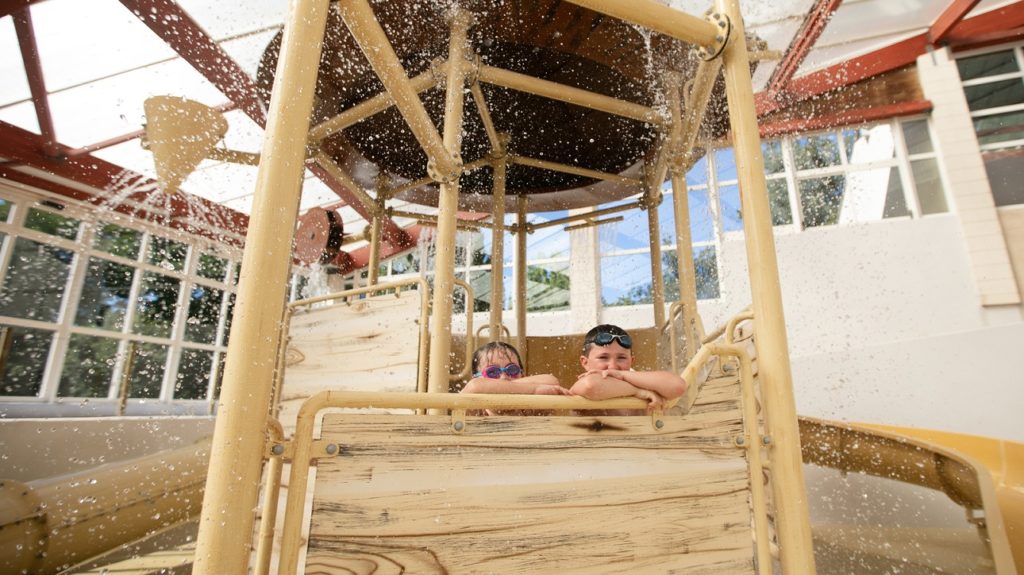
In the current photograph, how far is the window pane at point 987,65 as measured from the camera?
860cm

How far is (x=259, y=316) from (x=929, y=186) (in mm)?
10883

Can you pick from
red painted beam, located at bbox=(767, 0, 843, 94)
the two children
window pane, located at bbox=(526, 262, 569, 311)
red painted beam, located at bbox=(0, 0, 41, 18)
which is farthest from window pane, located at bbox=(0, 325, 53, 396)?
red painted beam, located at bbox=(767, 0, 843, 94)

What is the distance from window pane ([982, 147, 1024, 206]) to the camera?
25.9ft

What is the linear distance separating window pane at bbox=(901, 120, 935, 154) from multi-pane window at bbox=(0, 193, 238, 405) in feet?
43.2

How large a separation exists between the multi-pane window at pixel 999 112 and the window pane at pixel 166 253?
1462cm

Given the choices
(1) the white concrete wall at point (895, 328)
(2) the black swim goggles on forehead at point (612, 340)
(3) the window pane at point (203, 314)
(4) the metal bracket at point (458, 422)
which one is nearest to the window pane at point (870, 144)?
Answer: (1) the white concrete wall at point (895, 328)

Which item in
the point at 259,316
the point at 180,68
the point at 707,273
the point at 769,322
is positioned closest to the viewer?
the point at 259,316

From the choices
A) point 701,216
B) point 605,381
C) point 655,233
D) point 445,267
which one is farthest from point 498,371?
point 701,216

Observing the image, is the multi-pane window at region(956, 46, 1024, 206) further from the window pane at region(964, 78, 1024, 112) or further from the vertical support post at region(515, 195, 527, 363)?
the vertical support post at region(515, 195, 527, 363)

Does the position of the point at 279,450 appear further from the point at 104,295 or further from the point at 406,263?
the point at 406,263

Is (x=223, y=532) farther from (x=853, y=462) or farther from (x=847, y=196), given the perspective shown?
(x=847, y=196)

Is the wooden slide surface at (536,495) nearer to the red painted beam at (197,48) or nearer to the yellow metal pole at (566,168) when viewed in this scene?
the yellow metal pole at (566,168)

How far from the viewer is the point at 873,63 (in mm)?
9070

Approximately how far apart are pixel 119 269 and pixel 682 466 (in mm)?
10141
